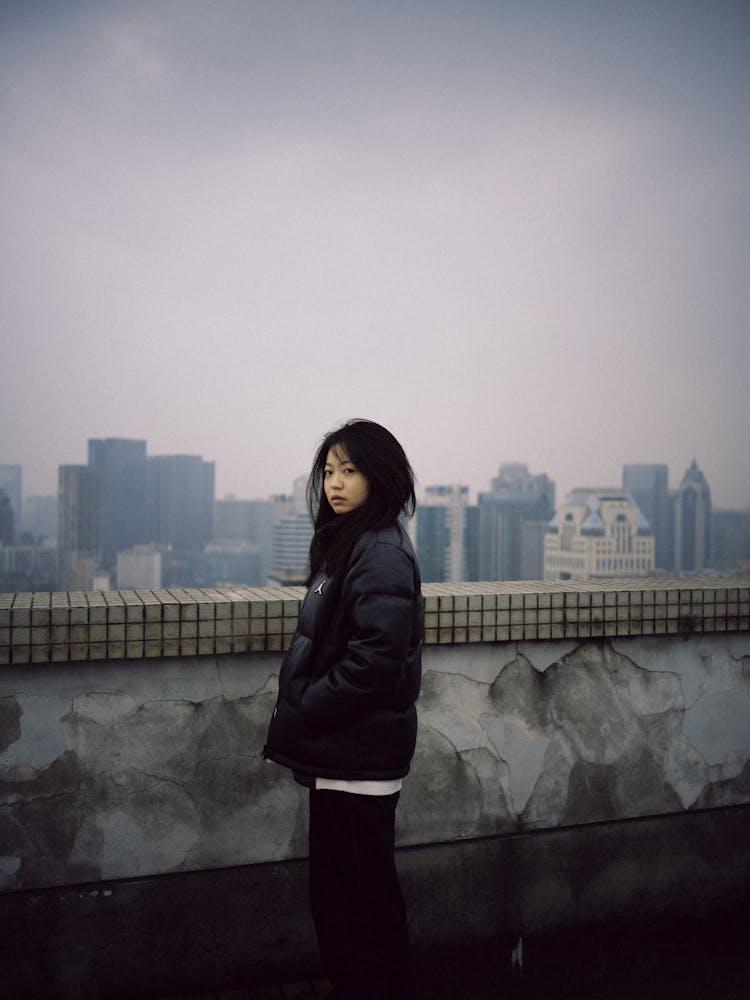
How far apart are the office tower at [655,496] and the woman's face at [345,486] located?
12127 centimetres

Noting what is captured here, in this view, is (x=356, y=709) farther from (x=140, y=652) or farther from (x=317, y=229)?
(x=317, y=229)

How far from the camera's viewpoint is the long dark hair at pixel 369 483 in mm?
2270

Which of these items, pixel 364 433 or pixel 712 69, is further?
pixel 712 69

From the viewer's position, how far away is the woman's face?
7.63ft

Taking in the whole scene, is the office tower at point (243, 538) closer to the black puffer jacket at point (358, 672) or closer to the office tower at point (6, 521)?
the office tower at point (6, 521)

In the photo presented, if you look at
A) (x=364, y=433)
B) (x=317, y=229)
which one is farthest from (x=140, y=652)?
(x=317, y=229)

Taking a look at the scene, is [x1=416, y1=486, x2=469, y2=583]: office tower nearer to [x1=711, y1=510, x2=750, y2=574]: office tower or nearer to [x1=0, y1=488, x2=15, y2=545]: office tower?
[x1=711, y1=510, x2=750, y2=574]: office tower

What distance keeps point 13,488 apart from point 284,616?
105541 millimetres

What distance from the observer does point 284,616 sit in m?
2.80

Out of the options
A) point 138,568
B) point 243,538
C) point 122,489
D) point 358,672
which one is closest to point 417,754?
point 358,672

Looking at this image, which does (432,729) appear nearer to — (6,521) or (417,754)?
(417,754)

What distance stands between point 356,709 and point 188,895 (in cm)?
121

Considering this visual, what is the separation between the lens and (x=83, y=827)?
264cm

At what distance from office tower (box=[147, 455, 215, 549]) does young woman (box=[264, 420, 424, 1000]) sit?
133892mm
